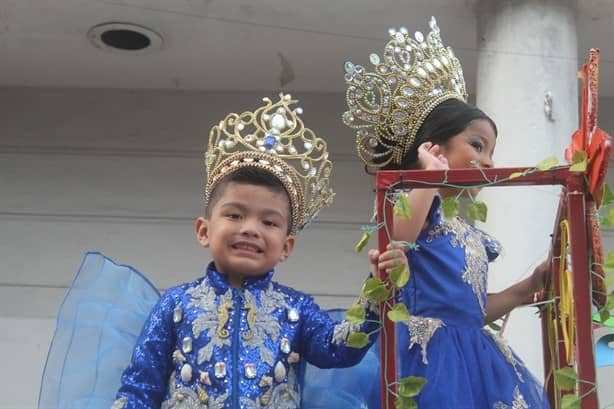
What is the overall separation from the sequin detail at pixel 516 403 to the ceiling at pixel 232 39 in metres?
1.68

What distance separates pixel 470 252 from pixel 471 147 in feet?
0.74

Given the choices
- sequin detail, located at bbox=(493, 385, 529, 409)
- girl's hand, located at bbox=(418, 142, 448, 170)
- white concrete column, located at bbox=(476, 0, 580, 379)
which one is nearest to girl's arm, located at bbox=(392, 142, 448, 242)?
girl's hand, located at bbox=(418, 142, 448, 170)

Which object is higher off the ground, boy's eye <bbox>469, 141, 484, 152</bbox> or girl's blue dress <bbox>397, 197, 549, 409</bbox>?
boy's eye <bbox>469, 141, 484, 152</bbox>

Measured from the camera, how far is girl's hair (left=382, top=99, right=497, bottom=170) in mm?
2320

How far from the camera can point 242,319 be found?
225 centimetres

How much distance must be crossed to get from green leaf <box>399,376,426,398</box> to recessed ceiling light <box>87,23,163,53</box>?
7.12ft

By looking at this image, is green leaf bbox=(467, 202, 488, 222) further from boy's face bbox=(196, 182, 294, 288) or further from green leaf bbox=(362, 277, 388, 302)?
boy's face bbox=(196, 182, 294, 288)

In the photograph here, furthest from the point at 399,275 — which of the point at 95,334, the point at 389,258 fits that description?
the point at 95,334

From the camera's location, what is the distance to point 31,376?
12.6 feet

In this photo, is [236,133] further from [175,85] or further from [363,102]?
[175,85]

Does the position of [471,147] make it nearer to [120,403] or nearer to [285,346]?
[285,346]

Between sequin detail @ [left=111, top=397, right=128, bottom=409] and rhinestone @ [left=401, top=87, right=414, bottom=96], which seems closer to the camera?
sequin detail @ [left=111, top=397, right=128, bottom=409]

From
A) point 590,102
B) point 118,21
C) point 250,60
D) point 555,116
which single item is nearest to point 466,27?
point 555,116

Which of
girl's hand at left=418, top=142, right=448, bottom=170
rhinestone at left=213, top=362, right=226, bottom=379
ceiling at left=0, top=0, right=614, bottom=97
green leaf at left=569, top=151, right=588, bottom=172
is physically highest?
ceiling at left=0, top=0, right=614, bottom=97
